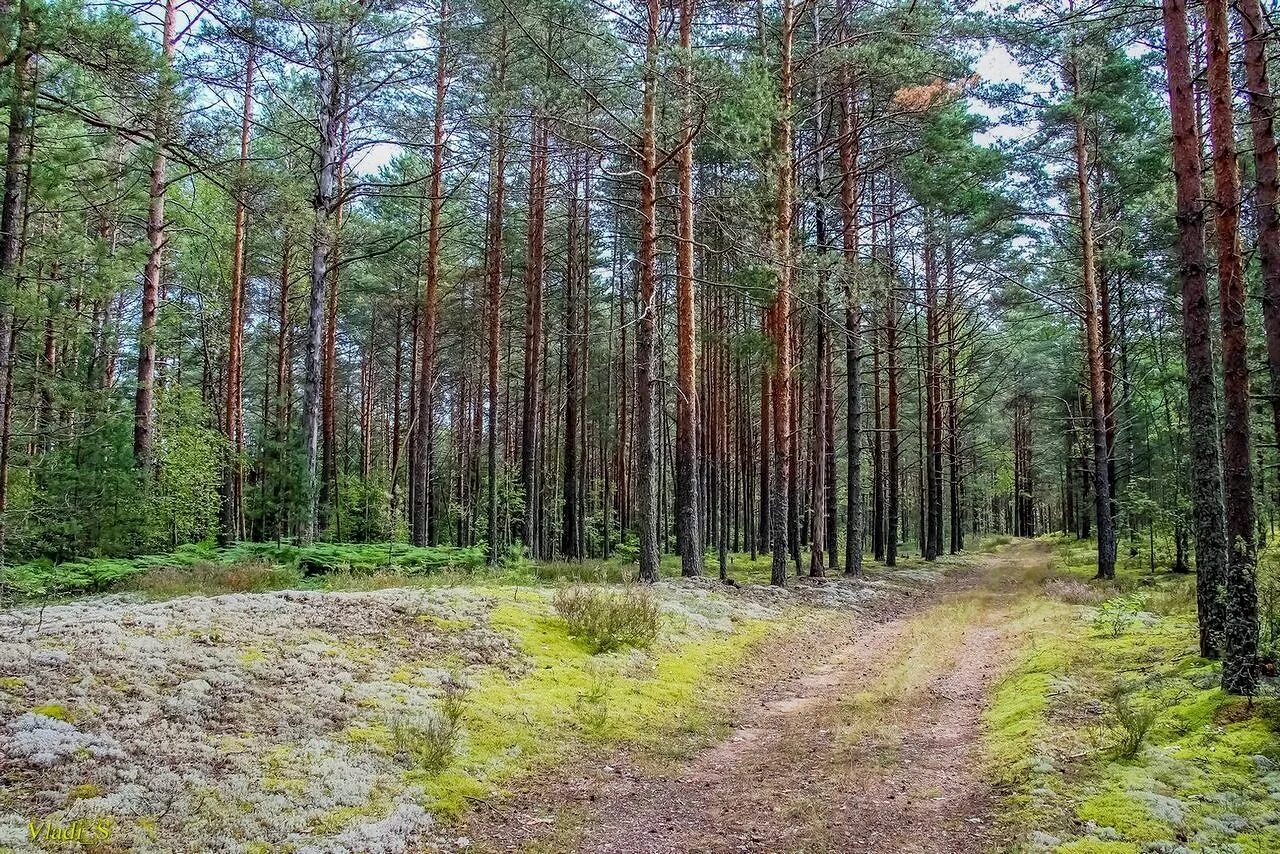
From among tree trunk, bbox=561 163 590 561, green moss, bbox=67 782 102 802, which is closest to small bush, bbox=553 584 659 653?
green moss, bbox=67 782 102 802

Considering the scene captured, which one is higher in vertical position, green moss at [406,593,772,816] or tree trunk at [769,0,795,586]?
tree trunk at [769,0,795,586]

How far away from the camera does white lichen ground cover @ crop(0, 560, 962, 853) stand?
3.67 metres

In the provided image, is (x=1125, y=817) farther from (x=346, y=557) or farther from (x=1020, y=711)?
(x=346, y=557)

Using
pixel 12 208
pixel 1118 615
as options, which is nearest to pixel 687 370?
pixel 1118 615

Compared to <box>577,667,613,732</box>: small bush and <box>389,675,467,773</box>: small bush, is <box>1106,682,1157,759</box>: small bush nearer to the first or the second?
<box>577,667,613,732</box>: small bush

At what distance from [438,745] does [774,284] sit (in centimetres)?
1154

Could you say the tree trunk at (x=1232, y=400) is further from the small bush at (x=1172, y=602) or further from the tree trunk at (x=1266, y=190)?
the small bush at (x=1172, y=602)

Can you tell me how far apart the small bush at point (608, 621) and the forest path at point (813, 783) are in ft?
4.78

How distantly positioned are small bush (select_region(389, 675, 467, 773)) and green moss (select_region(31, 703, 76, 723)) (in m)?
1.90

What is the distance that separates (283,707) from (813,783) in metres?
3.89

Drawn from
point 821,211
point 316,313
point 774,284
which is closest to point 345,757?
point 316,313

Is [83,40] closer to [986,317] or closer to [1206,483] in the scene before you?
[1206,483]

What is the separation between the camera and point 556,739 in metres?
5.72

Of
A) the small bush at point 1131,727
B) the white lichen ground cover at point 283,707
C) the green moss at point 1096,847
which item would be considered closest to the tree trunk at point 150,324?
the white lichen ground cover at point 283,707
